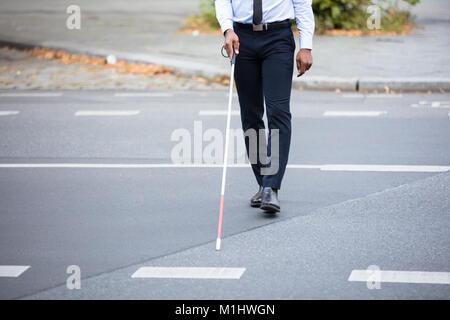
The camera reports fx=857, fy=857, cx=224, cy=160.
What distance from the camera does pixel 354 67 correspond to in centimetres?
1276

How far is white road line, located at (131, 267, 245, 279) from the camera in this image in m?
4.91

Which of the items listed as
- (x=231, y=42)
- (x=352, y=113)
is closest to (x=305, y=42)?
(x=231, y=42)

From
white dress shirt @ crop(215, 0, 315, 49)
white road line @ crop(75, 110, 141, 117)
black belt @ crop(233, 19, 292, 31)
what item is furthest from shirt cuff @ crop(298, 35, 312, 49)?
white road line @ crop(75, 110, 141, 117)

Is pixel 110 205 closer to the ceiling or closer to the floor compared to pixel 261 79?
closer to the floor

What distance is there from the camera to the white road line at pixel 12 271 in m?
5.03

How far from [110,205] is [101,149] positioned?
6.30 feet

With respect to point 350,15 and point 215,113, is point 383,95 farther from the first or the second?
point 350,15

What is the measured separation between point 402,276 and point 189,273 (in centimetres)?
122

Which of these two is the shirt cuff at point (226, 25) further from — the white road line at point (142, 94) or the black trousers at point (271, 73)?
the white road line at point (142, 94)

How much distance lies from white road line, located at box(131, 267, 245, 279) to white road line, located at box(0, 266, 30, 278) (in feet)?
2.27

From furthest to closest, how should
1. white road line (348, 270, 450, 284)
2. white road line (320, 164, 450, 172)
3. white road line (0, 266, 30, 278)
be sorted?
white road line (320, 164, 450, 172)
white road line (0, 266, 30, 278)
white road line (348, 270, 450, 284)

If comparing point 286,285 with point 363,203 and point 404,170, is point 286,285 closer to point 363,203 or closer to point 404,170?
point 363,203

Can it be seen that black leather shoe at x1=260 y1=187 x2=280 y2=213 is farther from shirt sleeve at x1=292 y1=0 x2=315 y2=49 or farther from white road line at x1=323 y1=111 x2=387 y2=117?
white road line at x1=323 y1=111 x2=387 y2=117
